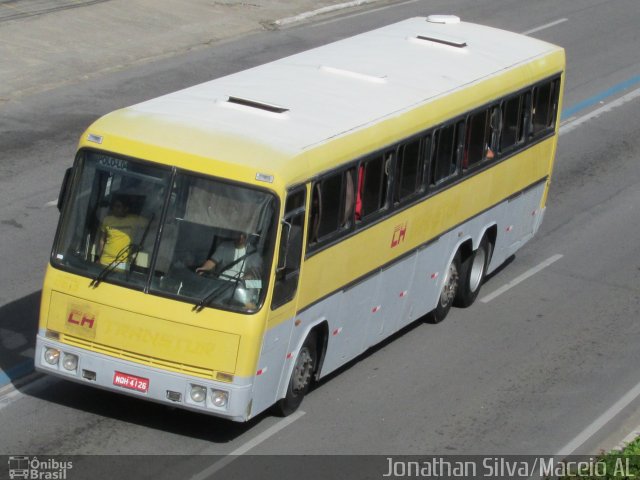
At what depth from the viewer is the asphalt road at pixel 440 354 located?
12.1m

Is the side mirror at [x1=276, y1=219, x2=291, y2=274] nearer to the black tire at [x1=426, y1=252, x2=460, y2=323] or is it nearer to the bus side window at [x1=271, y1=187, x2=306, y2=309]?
the bus side window at [x1=271, y1=187, x2=306, y2=309]

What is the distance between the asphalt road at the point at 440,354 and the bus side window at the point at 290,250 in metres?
1.38

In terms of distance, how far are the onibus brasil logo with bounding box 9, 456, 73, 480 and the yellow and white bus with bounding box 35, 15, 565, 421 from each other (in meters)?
0.81

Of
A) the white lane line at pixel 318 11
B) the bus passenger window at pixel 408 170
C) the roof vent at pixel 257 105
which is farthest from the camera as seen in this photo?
the white lane line at pixel 318 11

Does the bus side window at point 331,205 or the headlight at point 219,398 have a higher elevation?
the bus side window at point 331,205

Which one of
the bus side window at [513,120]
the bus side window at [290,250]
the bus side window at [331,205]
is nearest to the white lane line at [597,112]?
the bus side window at [513,120]

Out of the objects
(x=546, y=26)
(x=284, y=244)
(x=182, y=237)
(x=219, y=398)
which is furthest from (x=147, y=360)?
(x=546, y=26)

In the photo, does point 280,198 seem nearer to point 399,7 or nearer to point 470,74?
point 470,74

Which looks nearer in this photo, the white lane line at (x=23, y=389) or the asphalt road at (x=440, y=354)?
the asphalt road at (x=440, y=354)

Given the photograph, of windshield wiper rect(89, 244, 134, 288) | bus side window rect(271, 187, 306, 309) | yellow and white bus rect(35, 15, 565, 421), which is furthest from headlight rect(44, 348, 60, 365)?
bus side window rect(271, 187, 306, 309)

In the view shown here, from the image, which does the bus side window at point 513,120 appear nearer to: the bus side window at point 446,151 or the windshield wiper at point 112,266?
the bus side window at point 446,151

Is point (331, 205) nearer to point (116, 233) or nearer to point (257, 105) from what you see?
point (257, 105)

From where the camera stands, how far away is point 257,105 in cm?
1256

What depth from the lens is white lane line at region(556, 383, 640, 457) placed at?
1262cm
